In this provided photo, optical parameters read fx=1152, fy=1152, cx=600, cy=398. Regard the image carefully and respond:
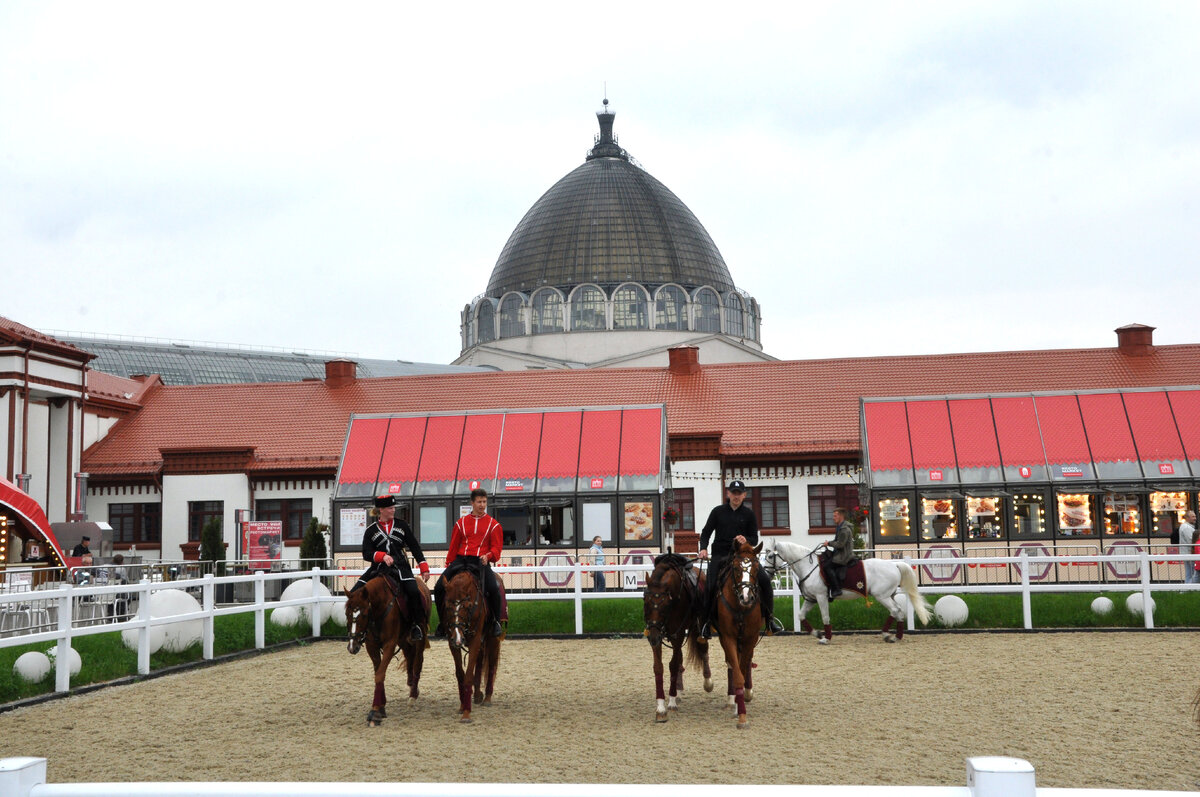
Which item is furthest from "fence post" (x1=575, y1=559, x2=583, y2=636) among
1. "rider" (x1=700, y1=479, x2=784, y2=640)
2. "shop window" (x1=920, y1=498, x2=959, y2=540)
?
"shop window" (x1=920, y1=498, x2=959, y2=540)

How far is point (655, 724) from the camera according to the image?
434 inches

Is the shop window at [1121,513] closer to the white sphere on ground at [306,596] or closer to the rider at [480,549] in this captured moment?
the white sphere on ground at [306,596]

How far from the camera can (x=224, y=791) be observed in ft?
9.98

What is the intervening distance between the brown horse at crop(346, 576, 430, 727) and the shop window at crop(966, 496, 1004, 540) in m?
A: 20.2

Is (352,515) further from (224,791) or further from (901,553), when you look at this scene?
(224,791)

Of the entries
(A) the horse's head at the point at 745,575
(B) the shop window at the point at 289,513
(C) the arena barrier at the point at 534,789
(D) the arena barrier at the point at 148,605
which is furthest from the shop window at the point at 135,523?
(C) the arena barrier at the point at 534,789

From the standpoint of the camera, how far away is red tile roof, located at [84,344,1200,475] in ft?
133

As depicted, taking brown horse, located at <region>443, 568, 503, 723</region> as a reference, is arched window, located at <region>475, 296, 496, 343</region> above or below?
above

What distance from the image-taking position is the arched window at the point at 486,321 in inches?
3408

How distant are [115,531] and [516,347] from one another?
43.1m

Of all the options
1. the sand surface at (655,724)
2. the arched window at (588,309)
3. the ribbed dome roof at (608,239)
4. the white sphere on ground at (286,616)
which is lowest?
the sand surface at (655,724)

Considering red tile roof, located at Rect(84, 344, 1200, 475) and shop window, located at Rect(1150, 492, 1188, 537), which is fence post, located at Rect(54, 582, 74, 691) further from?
red tile roof, located at Rect(84, 344, 1200, 475)

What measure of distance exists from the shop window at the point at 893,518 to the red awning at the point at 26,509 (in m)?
20.9

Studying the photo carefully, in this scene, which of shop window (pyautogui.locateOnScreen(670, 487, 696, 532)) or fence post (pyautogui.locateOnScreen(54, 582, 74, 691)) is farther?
shop window (pyautogui.locateOnScreen(670, 487, 696, 532))
